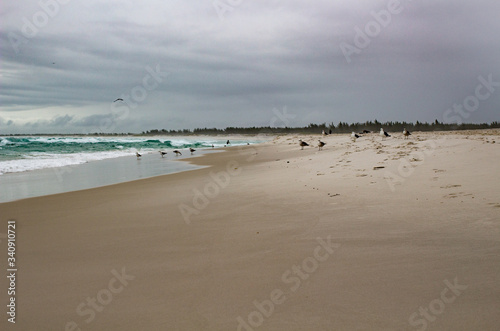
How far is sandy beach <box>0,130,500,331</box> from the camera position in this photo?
8.63 feet

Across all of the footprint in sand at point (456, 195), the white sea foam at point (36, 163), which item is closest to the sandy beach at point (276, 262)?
the footprint in sand at point (456, 195)

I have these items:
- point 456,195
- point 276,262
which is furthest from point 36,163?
point 456,195

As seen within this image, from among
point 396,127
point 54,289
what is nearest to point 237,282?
point 54,289

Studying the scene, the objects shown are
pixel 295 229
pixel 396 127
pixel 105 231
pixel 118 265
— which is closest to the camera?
pixel 118 265

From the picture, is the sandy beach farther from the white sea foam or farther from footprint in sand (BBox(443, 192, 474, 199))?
the white sea foam

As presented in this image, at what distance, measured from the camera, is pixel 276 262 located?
3646 millimetres

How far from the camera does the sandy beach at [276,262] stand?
2.63m

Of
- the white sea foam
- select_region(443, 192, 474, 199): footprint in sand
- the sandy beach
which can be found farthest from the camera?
the white sea foam

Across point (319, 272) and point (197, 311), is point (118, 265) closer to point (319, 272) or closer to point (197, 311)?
point (197, 311)

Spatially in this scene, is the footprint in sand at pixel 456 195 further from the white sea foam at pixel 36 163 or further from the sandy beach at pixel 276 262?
the white sea foam at pixel 36 163

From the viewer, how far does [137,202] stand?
795 cm

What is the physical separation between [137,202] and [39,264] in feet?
12.9

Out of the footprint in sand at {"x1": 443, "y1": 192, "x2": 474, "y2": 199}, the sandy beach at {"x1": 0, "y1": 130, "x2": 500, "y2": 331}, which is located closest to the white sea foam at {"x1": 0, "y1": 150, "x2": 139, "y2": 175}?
the sandy beach at {"x1": 0, "y1": 130, "x2": 500, "y2": 331}

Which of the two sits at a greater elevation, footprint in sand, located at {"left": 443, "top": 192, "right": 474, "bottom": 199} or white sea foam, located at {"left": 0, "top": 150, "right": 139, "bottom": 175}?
footprint in sand, located at {"left": 443, "top": 192, "right": 474, "bottom": 199}
